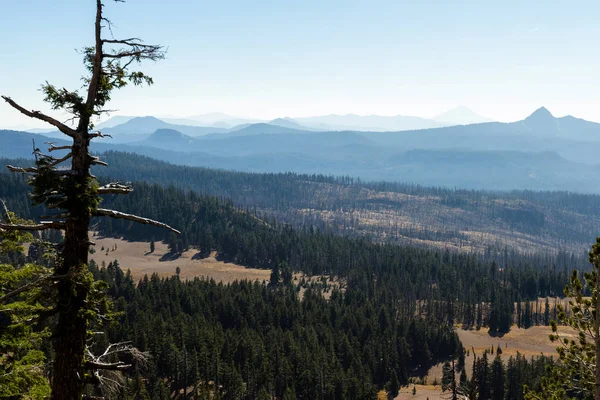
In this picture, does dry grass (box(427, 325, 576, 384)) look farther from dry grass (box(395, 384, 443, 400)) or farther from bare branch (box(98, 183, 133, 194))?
bare branch (box(98, 183, 133, 194))

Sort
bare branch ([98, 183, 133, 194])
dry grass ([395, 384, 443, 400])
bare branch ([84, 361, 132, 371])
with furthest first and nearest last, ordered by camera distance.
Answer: dry grass ([395, 384, 443, 400])
bare branch ([98, 183, 133, 194])
bare branch ([84, 361, 132, 371])

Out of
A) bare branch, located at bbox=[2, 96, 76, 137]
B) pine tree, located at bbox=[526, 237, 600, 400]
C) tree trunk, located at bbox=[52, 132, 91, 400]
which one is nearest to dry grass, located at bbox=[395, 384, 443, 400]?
pine tree, located at bbox=[526, 237, 600, 400]

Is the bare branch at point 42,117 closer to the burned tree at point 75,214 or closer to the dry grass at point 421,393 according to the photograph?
the burned tree at point 75,214

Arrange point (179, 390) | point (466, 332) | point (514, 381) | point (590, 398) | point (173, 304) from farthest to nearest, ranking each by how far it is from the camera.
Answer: point (466, 332) < point (173, 304) < point (514, 381) < point (179, 390) < point (590, 398)

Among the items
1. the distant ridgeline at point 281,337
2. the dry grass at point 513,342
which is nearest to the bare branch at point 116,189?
the distant ridgeline at point 281,337

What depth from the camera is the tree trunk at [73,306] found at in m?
14.5

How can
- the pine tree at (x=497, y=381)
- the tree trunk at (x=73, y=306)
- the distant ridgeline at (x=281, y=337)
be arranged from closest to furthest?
the tree trunk at (x=73, y=306), the distant ridgeline at (x=281, y=337), the pine tree at (x=497, y=381)

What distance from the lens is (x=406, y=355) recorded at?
138750mm

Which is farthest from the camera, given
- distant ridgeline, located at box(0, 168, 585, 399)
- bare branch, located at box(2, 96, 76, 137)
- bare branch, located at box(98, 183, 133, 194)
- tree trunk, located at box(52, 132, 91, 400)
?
distant ridgeline, located at box(0, 168, 585, 399)

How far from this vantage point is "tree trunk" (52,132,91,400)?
1449 centimetres

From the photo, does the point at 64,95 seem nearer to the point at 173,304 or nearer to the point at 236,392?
the point at 236,392

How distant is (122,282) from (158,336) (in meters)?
66.4

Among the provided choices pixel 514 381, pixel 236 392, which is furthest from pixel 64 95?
pixel 514 381

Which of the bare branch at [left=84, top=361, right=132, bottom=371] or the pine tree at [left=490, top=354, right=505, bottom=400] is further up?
the bare branch at [left=84, top=361, right=132, bottom=371]
